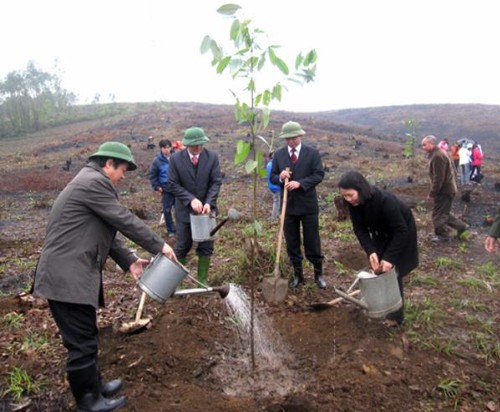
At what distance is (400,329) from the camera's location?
394 cm

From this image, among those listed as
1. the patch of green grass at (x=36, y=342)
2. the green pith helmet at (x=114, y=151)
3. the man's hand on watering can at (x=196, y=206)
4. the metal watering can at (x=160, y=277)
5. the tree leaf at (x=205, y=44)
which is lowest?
the patch of green grass at (x=36, y=342)

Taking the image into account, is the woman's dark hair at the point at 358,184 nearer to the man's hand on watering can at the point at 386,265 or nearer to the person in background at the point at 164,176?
the man's hand on watering can at the point at 386,265

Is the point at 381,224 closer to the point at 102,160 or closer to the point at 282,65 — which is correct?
the point at 282,65

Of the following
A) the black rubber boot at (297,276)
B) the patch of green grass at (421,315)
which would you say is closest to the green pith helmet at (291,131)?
the black rubber boot at (297,276)

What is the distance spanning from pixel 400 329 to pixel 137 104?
1717 inches

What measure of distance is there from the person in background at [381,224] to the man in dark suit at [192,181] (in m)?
1.67

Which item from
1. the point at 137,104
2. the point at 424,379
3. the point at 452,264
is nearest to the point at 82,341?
the point at 424,379

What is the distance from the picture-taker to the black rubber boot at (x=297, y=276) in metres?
4.96

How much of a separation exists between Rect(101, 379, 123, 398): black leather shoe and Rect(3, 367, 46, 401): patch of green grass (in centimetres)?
58

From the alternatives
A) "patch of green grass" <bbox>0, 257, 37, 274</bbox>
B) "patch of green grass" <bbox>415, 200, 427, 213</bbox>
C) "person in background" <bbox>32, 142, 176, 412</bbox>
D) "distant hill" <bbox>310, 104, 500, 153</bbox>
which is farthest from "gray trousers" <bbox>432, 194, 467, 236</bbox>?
"distant hill" <bbox>310, 104, 500, 153</bbox>

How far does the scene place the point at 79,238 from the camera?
2.69 meters

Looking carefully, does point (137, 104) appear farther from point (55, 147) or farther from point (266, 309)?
point (266, 309)

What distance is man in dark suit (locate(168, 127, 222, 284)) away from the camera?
14.9 feet

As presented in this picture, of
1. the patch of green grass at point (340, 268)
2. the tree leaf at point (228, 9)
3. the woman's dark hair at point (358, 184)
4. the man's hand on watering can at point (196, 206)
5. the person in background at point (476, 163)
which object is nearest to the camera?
the tree leaf at point (228, 9)
